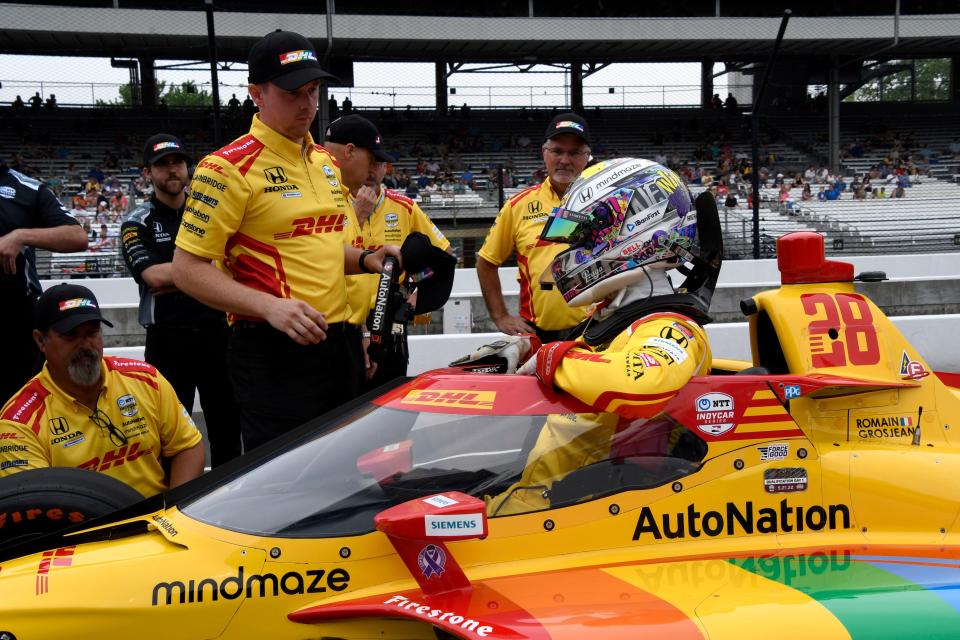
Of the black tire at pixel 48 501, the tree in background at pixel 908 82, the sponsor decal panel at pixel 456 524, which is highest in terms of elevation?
the tree in background at pixel 908 82

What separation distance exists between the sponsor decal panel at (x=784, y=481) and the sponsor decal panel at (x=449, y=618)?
1007 millimetres

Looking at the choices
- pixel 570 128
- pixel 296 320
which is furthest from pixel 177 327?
pixel 570 128

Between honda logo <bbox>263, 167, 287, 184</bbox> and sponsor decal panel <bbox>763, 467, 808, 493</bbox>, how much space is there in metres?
2.00

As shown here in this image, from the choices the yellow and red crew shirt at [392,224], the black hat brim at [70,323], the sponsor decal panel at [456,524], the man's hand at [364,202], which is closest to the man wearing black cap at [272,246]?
Answer: the black hat brim at [70,323]

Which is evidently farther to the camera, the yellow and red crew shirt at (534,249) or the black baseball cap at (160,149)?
the yellow and red crew shirt at (534,249)

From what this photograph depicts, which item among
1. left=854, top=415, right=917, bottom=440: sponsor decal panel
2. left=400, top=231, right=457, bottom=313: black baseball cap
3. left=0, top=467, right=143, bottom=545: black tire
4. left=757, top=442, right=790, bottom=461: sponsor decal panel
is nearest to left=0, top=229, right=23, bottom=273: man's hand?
left=0, top=467, right=143, bottom=545: black tire

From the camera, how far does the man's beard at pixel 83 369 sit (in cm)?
359

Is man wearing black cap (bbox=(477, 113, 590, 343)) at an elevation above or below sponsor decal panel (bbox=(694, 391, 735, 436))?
above

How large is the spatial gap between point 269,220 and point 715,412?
5.71ft

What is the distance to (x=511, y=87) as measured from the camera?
96.9 feet

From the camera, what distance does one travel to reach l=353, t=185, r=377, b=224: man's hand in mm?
5539

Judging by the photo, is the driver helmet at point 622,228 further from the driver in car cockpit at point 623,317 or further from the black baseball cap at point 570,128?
the black baseball cap at point 570,128

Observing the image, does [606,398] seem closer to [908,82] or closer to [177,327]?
[177,327]

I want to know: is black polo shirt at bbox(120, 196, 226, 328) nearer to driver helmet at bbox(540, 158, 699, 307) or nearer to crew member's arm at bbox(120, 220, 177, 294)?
crew member's arm at bbox(120, 220, 177, 294)
